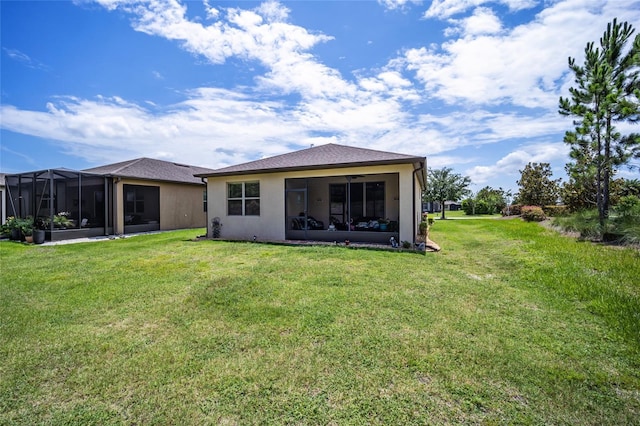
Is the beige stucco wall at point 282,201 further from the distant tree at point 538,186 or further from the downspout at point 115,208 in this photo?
the distant tree at point 538,186

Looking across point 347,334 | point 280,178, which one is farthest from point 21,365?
point 280,178

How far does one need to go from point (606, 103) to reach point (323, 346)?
14.5 meters

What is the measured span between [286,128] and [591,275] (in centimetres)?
1518

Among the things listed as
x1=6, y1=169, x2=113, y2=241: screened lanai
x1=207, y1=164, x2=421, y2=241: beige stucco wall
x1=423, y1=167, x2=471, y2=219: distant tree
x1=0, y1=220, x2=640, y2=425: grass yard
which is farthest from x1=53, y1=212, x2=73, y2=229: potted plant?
x1=423, y1=167, x2=471, y2=219: distant tree

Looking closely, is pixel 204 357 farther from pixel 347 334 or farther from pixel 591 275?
pixel 591 275

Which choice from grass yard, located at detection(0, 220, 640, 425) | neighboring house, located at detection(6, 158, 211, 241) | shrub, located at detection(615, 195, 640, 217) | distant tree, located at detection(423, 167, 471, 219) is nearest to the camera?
grass yard, located at detection(0, 220, 640, 425)

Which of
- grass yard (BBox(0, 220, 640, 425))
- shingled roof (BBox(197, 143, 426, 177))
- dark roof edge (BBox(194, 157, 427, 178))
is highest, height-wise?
shingled roof (BBox(197, 143, 426, 177))

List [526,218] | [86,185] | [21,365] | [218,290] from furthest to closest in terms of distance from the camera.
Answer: [526,218], [86,185], [218,290], [21,365]

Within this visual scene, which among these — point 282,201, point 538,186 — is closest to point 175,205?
point 282,201

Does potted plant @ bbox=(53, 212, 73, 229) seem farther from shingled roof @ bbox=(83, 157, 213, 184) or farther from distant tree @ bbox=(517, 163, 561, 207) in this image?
distant tree @ bbox=(517, 163, 561, 207)

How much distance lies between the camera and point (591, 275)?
562 cm

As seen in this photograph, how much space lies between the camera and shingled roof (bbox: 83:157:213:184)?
15062 millimetres

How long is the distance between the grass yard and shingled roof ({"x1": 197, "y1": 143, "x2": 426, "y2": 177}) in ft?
15.1

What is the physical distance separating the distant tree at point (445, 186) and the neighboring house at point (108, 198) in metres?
24.3
